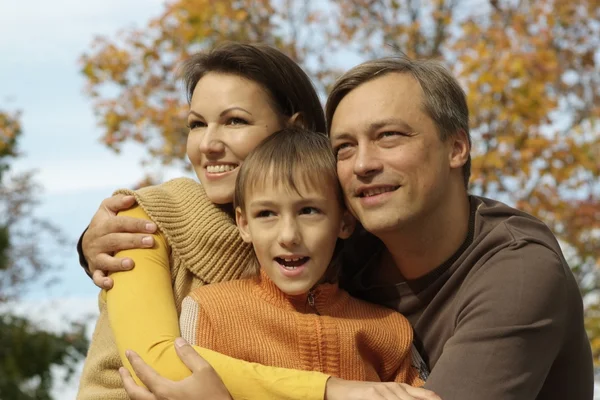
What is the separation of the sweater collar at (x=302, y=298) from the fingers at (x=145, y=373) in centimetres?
47

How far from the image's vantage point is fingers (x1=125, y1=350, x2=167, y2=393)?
2826 millimetres

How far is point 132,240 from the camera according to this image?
3229mm

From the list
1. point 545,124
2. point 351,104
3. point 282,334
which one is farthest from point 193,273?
point 545,124

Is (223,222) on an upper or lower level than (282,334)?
upper

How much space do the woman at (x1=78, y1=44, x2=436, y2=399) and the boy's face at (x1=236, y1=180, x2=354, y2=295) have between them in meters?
0.29

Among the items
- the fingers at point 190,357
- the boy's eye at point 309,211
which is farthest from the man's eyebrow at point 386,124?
the fingers at point 190,357

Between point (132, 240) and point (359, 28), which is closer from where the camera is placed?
point (132, 240)

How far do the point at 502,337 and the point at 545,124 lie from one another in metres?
5.47

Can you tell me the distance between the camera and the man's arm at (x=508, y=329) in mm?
2803

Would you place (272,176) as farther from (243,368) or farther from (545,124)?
(545,124)

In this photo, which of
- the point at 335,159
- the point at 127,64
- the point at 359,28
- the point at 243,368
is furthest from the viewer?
the point at 127,64

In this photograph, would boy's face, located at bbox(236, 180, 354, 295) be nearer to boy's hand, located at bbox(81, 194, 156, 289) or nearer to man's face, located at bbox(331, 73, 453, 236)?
man's face, located at bbox(331, 73, 453, 236)

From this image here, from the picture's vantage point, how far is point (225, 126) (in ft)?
11.4

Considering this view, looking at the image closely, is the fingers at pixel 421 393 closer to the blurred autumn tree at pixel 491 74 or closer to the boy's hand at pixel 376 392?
the boy's hand at pixel 376 392
